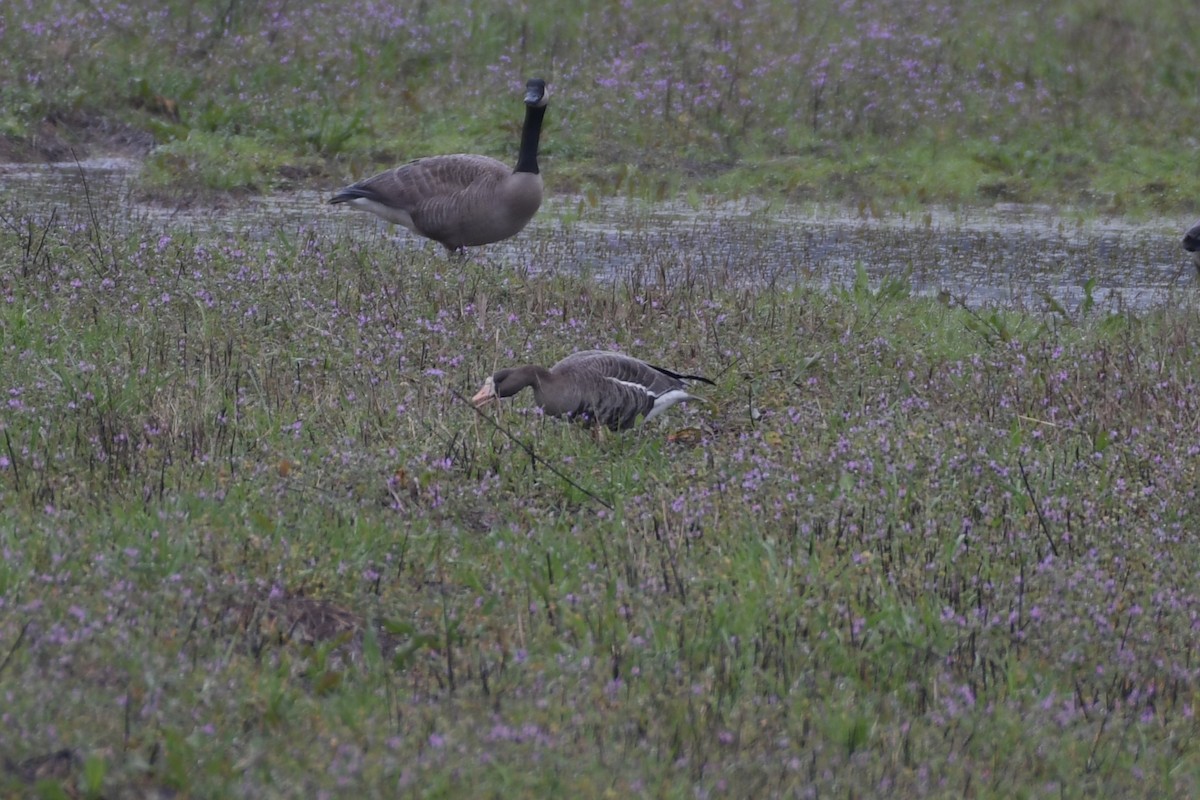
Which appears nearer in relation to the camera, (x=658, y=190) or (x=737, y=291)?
(x=737, y=291)

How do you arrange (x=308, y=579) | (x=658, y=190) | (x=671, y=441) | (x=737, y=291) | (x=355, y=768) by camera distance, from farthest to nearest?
1. (x=658, y=190)
2. (x=737, y=291)
3. (x=671, y=441)
4. (x=308, y=579)
5. (x=355, y=768)

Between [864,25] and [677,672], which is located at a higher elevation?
[864,25]

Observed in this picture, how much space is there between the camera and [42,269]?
870 cm

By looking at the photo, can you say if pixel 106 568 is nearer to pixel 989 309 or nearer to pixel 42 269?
pixel 42 269

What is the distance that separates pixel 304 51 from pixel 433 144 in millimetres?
2239

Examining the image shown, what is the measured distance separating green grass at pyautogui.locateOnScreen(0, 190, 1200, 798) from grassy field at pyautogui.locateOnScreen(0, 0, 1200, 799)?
2 centimetres

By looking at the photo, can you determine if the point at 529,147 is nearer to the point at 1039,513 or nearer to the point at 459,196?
the point at 459,196

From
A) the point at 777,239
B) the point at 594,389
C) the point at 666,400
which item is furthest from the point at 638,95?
the point at 594,389

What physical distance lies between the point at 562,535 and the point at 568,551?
19 cm

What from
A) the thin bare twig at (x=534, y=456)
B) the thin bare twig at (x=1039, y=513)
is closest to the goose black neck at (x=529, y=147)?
the thin bare twig at (x=534, y=456)

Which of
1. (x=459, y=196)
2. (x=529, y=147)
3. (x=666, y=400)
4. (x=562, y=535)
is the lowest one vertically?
(x=562, y=535)

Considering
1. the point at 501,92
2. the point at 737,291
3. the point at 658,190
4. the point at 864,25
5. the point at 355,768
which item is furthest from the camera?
the point at 864,25

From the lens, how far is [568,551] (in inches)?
221

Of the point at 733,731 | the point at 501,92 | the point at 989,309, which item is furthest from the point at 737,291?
the point at 501,92
